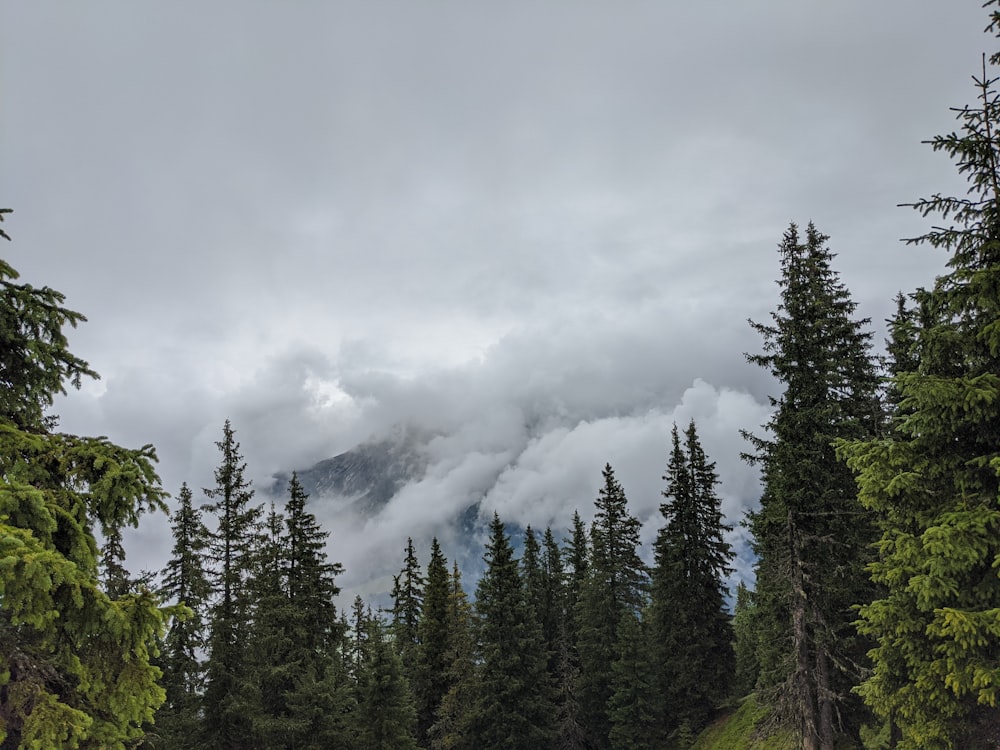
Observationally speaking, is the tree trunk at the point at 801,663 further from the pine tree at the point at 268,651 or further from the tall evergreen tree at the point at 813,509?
the pine tree at the point at 268,651

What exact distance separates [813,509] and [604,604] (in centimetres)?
2878

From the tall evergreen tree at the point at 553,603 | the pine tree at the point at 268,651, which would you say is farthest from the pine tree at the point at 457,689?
the pine tree at the point at 268,651

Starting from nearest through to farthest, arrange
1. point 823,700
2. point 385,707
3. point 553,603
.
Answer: point 823,700
point 385,707
point 553,603

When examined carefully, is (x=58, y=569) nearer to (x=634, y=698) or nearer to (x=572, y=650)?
(x=634, y=698)

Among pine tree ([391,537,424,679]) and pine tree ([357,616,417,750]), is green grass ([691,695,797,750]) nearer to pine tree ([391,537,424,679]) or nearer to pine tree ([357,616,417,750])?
pine tree ([357,616,417,750])

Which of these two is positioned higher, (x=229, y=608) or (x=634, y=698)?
(x=229, y=608)

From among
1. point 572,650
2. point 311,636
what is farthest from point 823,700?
point 572,650

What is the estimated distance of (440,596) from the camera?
4447cm

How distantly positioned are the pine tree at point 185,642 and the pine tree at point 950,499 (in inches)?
923

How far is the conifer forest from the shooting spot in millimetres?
6547

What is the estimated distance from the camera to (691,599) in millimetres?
39719

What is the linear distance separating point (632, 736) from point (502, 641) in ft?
37.5

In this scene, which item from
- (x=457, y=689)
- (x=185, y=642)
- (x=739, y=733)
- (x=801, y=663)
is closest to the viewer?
(x=801, y=663)

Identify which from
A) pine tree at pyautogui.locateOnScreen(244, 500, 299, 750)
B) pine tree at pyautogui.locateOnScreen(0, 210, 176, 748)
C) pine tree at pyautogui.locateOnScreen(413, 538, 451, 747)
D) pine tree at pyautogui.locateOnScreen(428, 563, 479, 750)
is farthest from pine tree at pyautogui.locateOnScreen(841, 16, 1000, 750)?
pine tree at pyautogui.locateOnScreen(413, 538, 451, 747)
